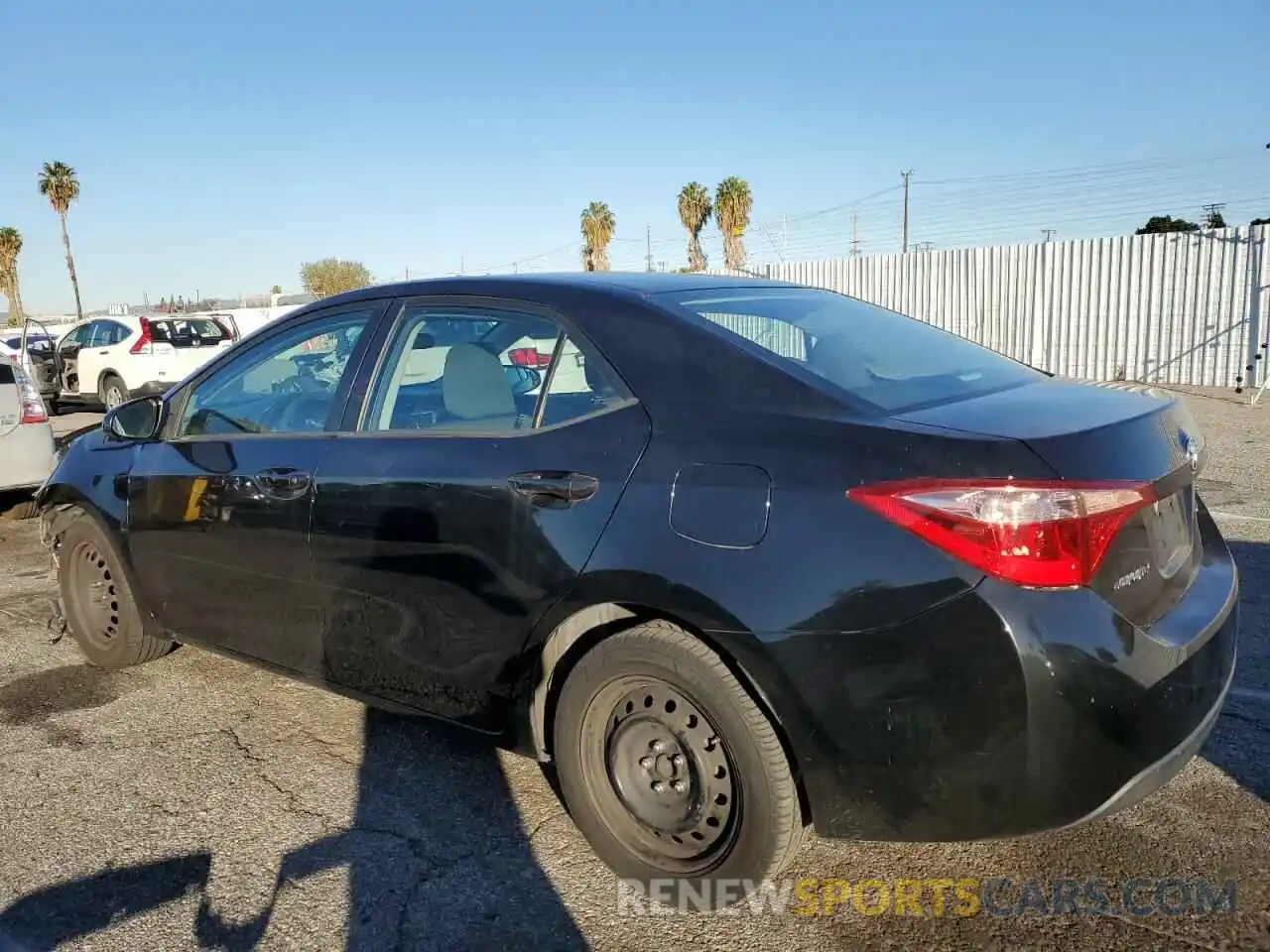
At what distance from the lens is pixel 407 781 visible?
3369 millimetres

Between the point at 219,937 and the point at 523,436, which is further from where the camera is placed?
the point at 523,436

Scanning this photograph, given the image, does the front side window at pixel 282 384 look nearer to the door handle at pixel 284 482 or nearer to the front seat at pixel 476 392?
the door handle at pixel 284 482

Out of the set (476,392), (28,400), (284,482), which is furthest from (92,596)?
(28,400)

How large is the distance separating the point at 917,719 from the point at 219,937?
1815mm

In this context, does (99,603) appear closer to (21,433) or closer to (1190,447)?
(21,433)

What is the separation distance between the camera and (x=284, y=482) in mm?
3379

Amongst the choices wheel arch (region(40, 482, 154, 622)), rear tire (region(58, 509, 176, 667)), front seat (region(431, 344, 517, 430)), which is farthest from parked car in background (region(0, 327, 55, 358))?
front seat (region(431, 344, 517, 430))

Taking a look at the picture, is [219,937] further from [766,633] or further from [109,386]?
[109,386]

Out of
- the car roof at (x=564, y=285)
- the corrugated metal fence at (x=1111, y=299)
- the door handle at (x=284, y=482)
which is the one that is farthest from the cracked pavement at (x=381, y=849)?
the corrugated metal fence at (x=1111, y=299)

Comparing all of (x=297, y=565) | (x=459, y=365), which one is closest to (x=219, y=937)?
(x=297, y=565)

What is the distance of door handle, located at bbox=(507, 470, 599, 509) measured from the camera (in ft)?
8.67

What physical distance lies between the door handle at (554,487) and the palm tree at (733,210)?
41.7 metres

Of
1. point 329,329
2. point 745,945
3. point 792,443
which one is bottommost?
point 745,945

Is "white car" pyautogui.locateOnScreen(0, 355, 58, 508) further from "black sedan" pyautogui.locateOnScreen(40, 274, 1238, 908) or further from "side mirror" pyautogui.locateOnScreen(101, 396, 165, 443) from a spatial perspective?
"black sedan" pyautogui.locateOnScreen(40, 274, 1238, 908)
